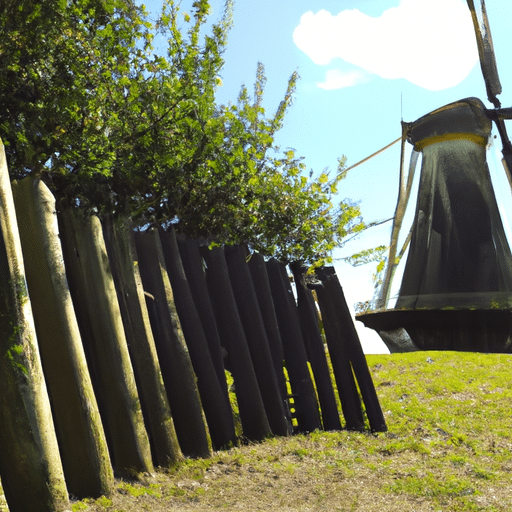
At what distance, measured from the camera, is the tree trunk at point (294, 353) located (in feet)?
25.1

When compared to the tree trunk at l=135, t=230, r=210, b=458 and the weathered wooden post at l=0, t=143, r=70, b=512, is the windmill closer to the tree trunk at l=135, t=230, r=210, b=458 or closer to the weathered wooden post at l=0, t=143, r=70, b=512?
the tree trunk at l=135, t=230, r=210, b=458

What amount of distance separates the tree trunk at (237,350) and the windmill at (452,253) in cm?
730

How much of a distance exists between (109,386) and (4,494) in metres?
1.19

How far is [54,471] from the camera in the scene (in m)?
4.34

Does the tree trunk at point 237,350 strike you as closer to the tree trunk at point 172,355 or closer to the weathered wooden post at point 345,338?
the tree trunk at point 172,355

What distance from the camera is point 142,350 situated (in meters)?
5.69

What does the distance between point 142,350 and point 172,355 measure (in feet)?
1.30

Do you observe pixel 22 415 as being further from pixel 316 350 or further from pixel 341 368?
pixel 341 368

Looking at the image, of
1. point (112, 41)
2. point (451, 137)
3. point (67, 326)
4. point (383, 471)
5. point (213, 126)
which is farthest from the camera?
point (451, 137)

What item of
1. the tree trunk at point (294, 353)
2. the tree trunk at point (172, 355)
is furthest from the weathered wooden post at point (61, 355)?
the tree trunk at point (294, 353)

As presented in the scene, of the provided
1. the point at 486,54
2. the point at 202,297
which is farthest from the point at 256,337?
the point at 486,54

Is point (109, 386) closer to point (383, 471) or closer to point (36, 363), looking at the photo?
point (36, 363)

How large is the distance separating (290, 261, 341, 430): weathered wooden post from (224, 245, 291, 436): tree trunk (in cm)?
79

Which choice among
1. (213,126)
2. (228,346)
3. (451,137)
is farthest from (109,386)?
(451,137)
